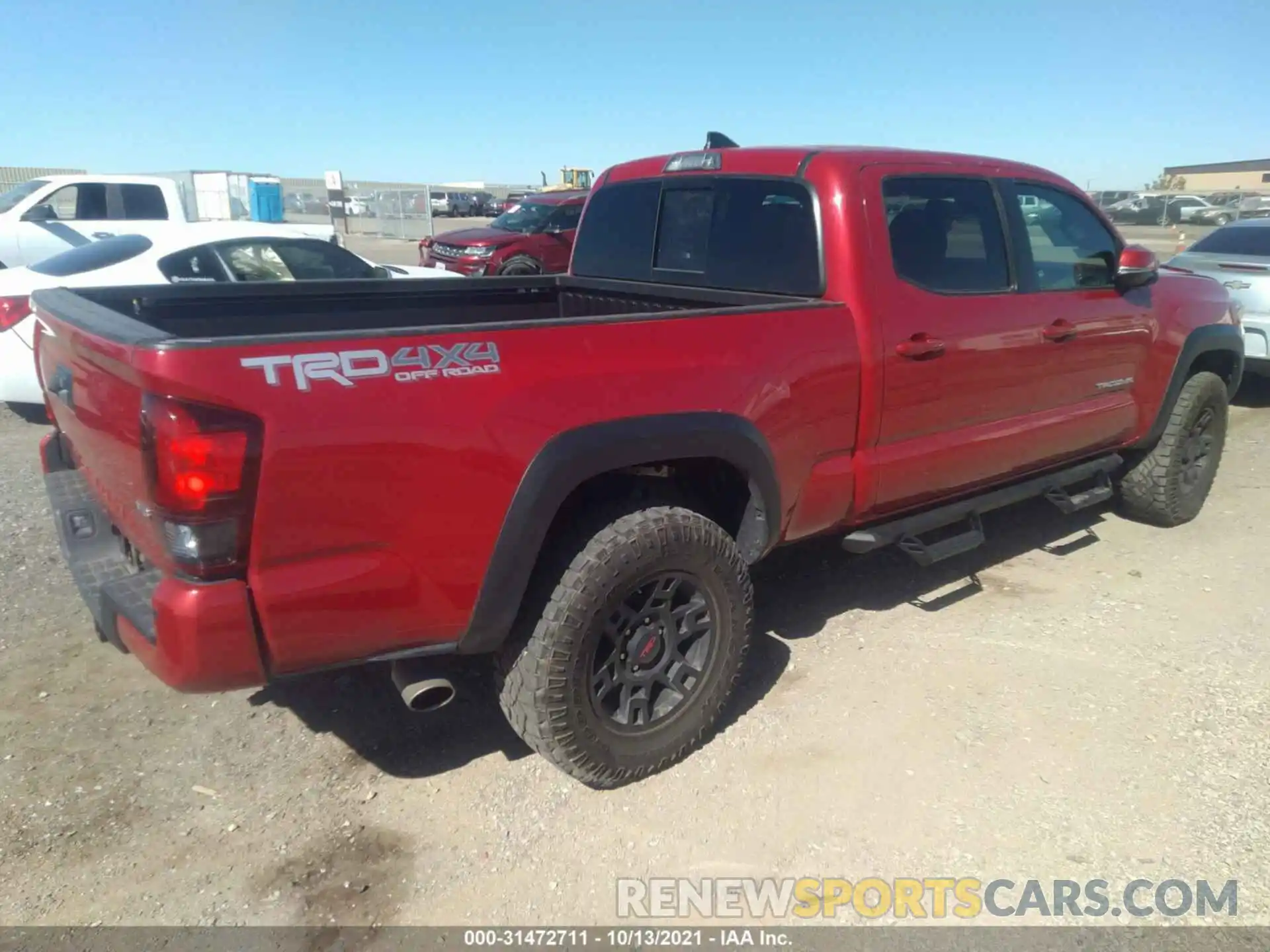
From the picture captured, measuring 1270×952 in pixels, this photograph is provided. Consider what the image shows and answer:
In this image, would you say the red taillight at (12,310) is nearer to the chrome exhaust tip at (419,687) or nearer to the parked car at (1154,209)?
the chrome exhaust tip at (419,687)

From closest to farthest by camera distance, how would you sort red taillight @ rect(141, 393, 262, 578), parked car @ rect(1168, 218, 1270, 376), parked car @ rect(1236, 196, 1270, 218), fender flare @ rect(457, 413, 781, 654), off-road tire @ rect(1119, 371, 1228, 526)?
red taillight @ rect(141, 393, 262, 578)
fender flare @ rect(457, 413, 781, 654)
off-road tire @ rect(1119, 371, 1228, 526)
parked car @ rect(1168, 218, 1270, 376)
parked car @ rect(1236, 196, 1270, 218)

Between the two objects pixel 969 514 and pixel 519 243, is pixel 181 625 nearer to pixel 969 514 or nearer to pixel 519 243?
pixel 969 514

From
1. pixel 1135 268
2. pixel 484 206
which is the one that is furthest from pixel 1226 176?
pixel 1135 268

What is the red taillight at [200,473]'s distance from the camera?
6.79 feet

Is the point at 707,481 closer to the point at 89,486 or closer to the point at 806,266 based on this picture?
the point at 806,266

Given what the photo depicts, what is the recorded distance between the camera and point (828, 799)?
2.96 metres

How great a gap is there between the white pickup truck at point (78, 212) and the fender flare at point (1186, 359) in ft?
31.0

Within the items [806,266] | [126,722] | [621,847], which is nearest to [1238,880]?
[621,847]

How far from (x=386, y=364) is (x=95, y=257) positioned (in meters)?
5.98

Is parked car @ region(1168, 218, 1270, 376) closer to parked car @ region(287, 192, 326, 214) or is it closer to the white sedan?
the white sedan

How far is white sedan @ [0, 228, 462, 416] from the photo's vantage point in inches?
249

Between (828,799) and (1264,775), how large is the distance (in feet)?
4.83

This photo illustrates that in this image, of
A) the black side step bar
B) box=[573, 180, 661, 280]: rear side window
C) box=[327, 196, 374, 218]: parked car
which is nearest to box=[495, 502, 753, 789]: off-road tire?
the black side step bar

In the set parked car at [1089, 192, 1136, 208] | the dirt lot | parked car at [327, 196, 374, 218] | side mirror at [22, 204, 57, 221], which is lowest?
the dirt lot
